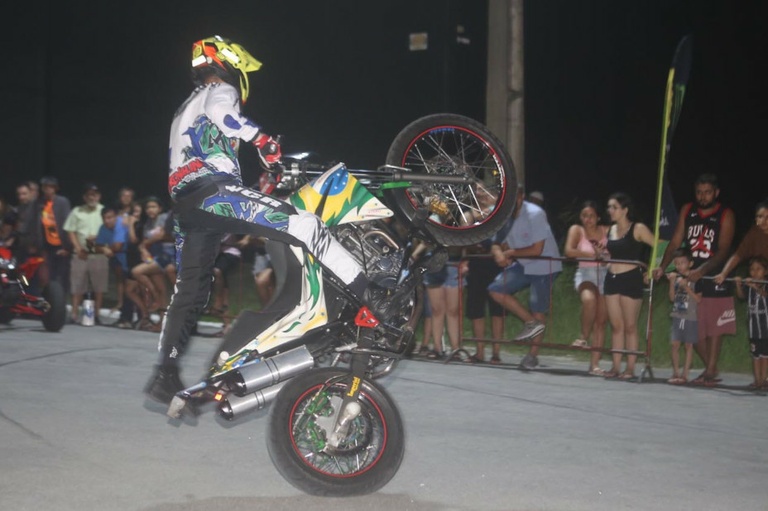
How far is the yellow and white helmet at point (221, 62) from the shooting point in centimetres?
649

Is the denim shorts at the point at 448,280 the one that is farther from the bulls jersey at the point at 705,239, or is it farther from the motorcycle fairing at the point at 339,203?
the motorcycle fairing at the point at 339,203

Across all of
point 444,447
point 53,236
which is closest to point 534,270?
point 444,447

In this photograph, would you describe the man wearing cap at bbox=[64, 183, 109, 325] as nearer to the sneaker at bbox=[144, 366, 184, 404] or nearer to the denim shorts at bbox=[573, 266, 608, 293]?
the denim shorts at bbox=[573, 266, 608, 293]

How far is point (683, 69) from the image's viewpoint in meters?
11.1

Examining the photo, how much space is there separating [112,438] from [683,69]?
6.30 metres

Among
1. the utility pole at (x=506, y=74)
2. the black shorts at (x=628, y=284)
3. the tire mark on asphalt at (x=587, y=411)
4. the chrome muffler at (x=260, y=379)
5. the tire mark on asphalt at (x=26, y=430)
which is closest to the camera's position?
the chrome muffler at (x=260, y=379)

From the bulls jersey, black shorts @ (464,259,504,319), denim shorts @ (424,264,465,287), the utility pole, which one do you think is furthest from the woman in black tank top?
the utility pole

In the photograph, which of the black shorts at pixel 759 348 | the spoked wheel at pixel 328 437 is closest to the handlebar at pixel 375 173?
the spoked wheel at pixel 328 437

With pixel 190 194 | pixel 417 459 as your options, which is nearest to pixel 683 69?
pixel 417 459

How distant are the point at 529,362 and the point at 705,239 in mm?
2046

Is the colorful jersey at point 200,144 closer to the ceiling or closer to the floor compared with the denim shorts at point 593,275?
closer to the ceiling

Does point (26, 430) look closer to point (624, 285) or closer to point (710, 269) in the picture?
point (624, 285)

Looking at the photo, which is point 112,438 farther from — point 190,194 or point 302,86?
point 302,86

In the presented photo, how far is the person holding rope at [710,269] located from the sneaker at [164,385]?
5724 millimetres
